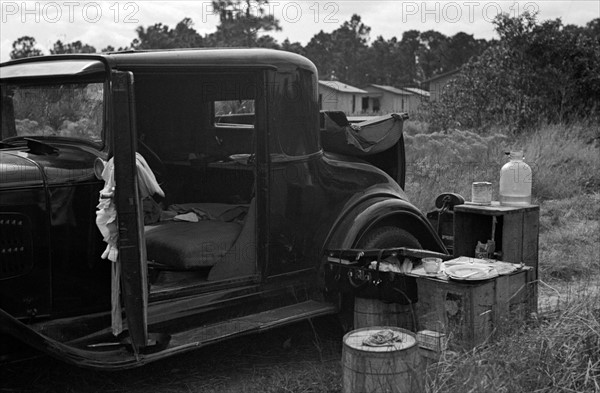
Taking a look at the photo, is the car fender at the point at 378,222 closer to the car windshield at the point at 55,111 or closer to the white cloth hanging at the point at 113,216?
the white cloth hanging at the point at 113,216

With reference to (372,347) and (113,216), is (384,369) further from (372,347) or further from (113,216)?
(113,216)

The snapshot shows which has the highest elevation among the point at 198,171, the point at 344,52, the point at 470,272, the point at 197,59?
the point at 344,52

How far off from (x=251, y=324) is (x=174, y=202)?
1348 mm

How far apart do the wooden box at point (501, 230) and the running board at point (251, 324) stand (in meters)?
1.12

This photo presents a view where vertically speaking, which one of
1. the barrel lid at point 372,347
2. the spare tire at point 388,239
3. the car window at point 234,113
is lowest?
the barrel lid at point 372,347

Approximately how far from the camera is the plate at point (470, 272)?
3785 mm

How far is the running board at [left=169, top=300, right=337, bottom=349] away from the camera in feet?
12.0

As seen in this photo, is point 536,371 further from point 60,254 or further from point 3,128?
point 3,128

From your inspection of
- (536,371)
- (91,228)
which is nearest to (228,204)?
(91,228)

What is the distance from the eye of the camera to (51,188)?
3.54m

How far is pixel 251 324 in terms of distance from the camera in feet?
12.9

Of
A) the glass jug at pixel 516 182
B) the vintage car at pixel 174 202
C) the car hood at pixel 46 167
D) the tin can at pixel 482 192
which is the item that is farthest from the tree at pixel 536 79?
the car hood at pixel 46 167

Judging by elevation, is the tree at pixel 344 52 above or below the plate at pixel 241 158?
above

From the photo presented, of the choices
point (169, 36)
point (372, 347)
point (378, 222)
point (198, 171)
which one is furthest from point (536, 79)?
point (169, 36)
